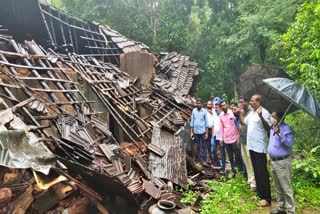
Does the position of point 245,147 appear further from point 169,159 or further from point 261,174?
point 169,159

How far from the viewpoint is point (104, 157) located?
5.88 meters

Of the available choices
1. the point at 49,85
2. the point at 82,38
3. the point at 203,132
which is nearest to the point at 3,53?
the point at 49,85

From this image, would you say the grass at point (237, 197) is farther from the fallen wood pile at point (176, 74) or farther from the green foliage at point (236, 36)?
the green foliage at point (236, 36)

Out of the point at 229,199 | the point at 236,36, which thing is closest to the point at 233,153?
the point at 229,199

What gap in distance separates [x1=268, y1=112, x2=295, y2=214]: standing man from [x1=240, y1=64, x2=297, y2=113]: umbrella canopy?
1.48 feet

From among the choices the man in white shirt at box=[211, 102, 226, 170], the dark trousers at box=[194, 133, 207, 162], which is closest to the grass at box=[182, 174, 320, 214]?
the man in white shirt at box=[211, 102, 226, 170]

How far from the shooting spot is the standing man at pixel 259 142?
5.21 m

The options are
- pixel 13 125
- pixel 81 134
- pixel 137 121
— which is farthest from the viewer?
pixel 137 121

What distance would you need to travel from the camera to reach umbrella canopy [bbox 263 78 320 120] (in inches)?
169

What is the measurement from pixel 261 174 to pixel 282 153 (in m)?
1.03

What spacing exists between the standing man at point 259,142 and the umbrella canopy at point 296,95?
0.68 metres

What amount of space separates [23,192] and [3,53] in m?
4.32

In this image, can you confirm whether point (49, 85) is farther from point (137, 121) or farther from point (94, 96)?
point (137, 121)

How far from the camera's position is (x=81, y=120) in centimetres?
645
